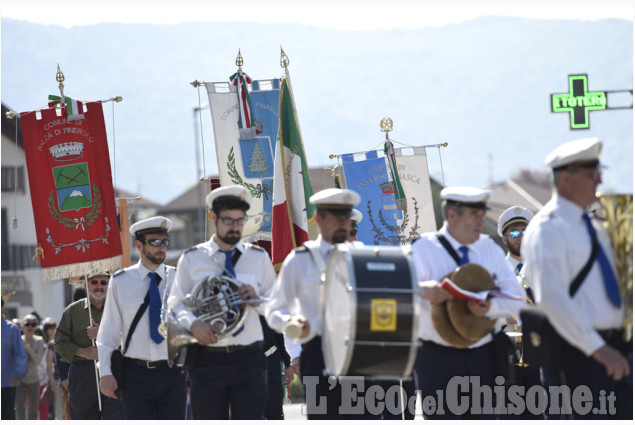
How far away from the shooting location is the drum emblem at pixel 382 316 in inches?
295

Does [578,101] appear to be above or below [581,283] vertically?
above

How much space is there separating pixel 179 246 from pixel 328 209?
3476 inches

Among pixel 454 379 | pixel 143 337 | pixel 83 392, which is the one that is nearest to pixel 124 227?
pixel 83 392

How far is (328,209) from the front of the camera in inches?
A: 328

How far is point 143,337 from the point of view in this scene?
10.2 meters

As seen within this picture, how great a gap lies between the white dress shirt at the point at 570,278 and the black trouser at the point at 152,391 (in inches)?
169

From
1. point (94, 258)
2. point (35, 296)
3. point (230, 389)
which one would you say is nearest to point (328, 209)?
point (230, 389)

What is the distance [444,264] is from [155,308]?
313 cm

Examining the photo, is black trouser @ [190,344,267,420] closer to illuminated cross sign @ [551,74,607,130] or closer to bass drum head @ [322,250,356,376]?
bass drum head @ [322,250,356,376]

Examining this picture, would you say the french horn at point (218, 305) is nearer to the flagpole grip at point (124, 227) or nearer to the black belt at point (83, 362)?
the black belt at point (83, 362)

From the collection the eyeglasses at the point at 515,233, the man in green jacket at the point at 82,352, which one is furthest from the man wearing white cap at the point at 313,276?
the man in green jacket at the point at 82,352

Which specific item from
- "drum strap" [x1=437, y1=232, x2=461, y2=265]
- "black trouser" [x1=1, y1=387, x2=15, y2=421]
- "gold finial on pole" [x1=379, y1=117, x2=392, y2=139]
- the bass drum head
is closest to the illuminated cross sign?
"gold finial on pole" [x1=379, y1=117, x2=392, y2=139]

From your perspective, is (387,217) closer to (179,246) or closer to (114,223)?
(114,223)

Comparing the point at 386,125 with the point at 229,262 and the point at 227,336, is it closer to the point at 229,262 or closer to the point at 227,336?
the point at 229,262
